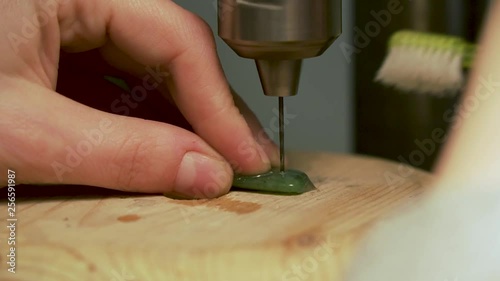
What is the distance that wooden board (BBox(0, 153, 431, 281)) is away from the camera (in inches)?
18.7

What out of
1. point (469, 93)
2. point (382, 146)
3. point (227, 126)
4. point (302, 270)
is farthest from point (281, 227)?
point (382, 146)

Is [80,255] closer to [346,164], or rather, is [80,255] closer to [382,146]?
[346,164]

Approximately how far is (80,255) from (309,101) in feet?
2.36

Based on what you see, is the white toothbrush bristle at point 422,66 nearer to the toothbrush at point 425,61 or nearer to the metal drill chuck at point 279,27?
the toothbrush at point 425,61

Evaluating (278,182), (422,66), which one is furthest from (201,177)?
(422,66)

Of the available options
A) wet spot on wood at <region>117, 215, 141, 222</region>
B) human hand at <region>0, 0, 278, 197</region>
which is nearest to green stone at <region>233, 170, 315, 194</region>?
human hand at <region>0, 0, 278, 197</region>

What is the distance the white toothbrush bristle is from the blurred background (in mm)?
206

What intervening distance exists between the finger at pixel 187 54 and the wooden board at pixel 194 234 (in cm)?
5

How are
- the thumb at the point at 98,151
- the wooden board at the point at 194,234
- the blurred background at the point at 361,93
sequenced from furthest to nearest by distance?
the blurred background at the point at 361,93 → the thumb at the point at 98,151 → the wooden board at the point at 194,234

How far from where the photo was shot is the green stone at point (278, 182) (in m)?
0.65

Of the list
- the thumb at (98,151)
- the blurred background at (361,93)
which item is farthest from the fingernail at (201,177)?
the blurred background at (361,93)

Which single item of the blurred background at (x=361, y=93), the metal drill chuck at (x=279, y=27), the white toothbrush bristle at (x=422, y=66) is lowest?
the blurred background at (x=361, y=93)

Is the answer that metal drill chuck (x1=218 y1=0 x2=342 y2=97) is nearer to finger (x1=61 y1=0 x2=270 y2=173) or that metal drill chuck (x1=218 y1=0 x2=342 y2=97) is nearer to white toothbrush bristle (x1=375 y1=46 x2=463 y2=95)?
finger (x1=61 y1=0 x2=270 y2=173)

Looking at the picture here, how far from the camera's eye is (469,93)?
98 cm
